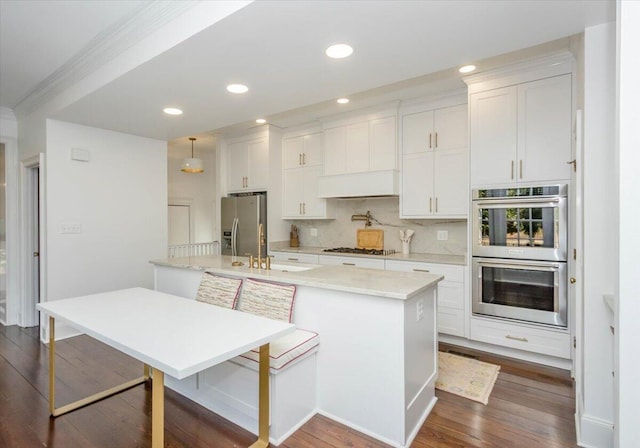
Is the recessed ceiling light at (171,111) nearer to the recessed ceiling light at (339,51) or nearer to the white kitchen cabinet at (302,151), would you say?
the recessed ceiling light at (339,51)

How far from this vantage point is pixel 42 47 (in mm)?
2594

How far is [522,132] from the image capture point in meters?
3.03

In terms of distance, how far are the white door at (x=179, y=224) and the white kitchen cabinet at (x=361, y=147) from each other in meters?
4.13

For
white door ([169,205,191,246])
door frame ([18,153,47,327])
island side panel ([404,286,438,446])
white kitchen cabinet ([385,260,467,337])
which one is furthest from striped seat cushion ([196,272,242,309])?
white door ([169,205,191,246])

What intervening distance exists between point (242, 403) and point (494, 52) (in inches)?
104

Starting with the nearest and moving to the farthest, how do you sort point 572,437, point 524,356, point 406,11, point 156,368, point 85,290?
point 156,368 < point 406,11 < point 572,437 < point 524,356 < point 85,290

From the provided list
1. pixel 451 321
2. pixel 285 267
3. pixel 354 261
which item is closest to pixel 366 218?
A: pixel 354 261

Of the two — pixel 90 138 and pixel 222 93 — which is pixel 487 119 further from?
pixel 90 138

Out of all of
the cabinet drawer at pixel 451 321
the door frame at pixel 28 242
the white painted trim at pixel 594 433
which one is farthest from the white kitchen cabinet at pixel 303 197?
the white painted trim at pixel 594 433

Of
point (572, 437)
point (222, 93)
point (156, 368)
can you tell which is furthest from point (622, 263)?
point (222, 93)

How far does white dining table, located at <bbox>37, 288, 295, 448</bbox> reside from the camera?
4.69ft

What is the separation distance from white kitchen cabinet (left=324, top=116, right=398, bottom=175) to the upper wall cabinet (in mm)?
969

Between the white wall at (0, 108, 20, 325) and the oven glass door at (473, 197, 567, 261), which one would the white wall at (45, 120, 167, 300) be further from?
the oven glass door at (473, 197, 567, 261)

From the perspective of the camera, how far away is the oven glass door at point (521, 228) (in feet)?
9.33
